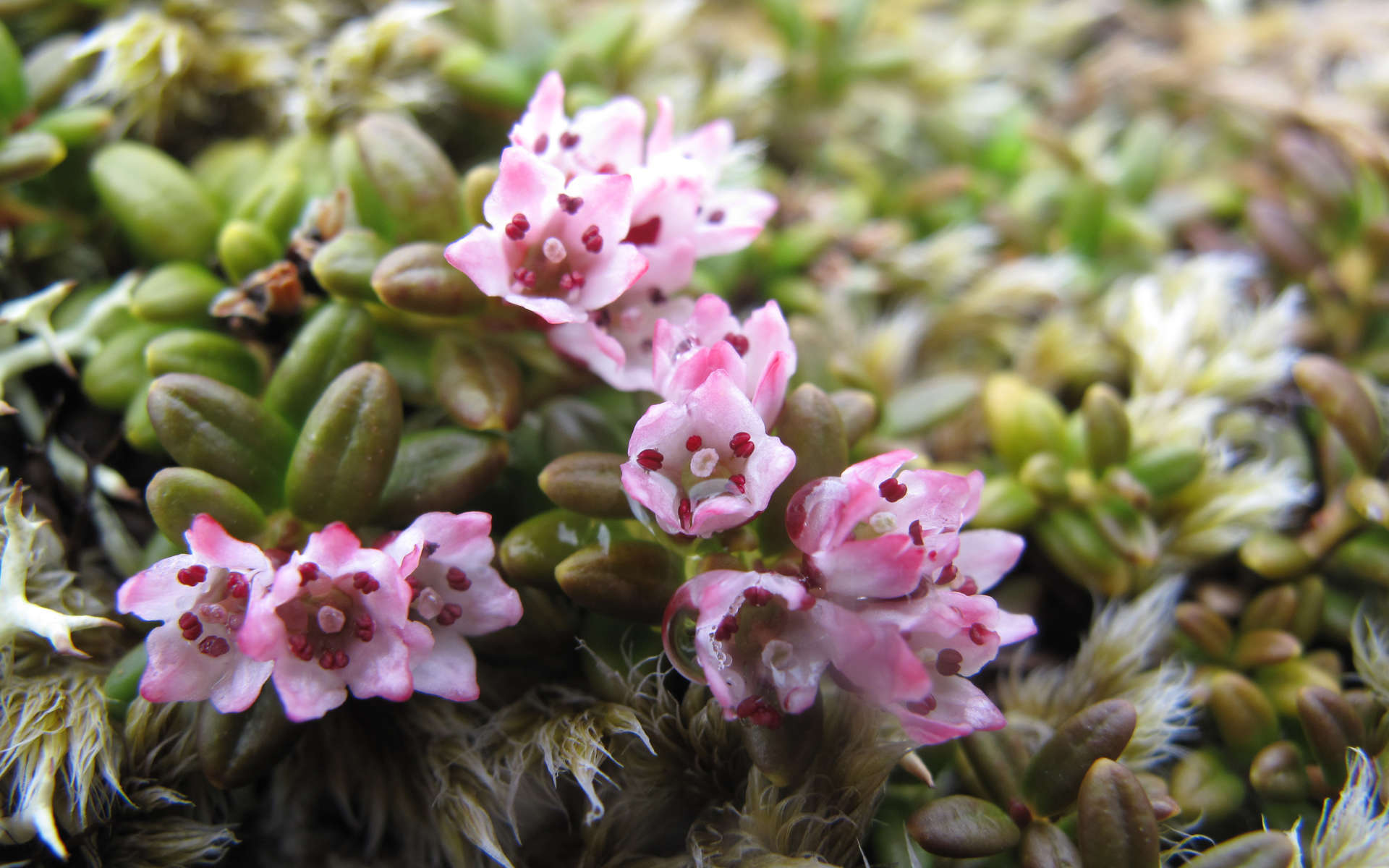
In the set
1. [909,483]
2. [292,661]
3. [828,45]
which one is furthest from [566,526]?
[828,45]

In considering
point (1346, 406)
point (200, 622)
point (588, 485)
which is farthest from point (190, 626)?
point (1346, 406)

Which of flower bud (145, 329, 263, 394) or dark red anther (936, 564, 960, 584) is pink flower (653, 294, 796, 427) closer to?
dark red anther (936, 564, 960, 584)

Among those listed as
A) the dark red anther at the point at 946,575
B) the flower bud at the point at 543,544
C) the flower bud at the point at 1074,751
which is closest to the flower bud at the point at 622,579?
the flower bud at the point at 543,544

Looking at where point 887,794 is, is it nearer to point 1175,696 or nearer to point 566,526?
point 1175,696

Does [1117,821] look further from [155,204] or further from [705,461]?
[155,204]

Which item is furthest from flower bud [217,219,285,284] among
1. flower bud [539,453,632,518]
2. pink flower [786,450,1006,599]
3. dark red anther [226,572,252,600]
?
pink flower [786,450,1006,599]

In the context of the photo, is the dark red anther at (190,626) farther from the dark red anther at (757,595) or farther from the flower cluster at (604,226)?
the dark red anther at (757,595)
